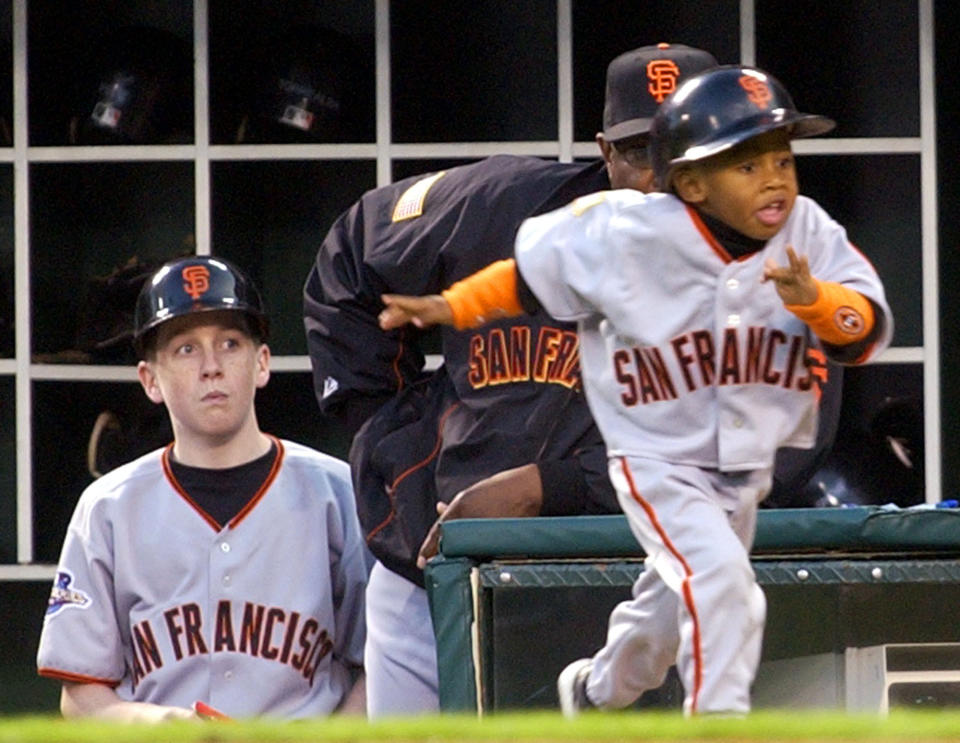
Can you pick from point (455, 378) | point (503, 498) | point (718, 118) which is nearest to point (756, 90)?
point (718, 118)

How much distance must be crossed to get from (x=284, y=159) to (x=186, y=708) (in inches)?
85.3

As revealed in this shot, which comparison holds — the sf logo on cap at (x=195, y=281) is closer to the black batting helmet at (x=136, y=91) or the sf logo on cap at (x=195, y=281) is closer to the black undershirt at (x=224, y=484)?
the black undershirt at (x=224, y=484)

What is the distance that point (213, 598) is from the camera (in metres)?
3.78

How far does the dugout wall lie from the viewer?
5.40 metres

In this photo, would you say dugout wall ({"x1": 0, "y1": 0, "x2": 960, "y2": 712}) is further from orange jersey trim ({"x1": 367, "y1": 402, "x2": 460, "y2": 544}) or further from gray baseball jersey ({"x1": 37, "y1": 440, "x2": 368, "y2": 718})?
orange jersey trim ({"x1": 367, "y1": 402, "x2": 460, "y2": 544})

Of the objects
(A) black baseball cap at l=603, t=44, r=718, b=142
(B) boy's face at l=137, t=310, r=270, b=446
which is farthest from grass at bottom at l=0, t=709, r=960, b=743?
(B) boy's face at l=137, t=310, r=270, b=446

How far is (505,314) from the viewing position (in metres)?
2.88

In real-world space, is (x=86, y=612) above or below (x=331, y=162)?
below

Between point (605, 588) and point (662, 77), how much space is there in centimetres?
88

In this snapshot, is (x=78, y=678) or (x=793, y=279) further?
(x=78, y=678)

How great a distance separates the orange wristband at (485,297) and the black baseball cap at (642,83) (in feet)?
2.12

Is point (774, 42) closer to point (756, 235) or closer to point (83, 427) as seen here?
point (83, 427)

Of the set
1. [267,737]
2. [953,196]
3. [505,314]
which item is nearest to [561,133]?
[953,196]

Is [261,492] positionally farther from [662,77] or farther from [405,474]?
[662,77]
